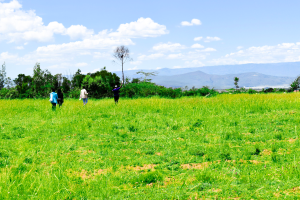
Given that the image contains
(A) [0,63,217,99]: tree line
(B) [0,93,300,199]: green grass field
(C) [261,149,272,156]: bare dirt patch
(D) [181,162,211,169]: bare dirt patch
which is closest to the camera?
(B) [0,93,300,199]: green grass field

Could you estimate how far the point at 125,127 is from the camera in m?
11.0

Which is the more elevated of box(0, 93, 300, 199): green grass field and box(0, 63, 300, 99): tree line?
box(0, 63, 300, 99): tree line

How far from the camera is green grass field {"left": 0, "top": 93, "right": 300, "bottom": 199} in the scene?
494cm

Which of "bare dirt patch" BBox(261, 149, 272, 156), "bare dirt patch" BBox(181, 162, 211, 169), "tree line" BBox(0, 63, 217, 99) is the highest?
"tree line" BBox(0, 63, 217, 99)

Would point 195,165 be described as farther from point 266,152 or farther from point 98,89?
point 98,89

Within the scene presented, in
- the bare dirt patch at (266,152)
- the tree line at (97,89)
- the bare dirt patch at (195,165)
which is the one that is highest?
the tree line at (97,89)

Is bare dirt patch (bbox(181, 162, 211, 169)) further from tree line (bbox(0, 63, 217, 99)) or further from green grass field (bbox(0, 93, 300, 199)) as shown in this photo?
tree line (bbox(0, 63, 217, 99))

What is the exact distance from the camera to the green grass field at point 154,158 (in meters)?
4.94

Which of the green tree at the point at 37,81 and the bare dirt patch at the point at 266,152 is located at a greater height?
the green tree at the point at 37,81

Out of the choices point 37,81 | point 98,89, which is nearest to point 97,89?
point 98,89

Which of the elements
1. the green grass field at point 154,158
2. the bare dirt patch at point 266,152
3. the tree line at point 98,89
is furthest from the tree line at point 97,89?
the bare dirt patch at point 266,152

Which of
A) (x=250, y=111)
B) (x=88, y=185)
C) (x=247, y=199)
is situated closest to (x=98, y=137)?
(x=88, y=185)

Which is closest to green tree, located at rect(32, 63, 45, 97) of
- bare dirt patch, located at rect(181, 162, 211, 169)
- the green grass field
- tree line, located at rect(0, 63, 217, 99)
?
tree line, located at rect(0, 63, 217, 99)

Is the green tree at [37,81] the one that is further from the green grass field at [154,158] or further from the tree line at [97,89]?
the green grass field at [154,158]
